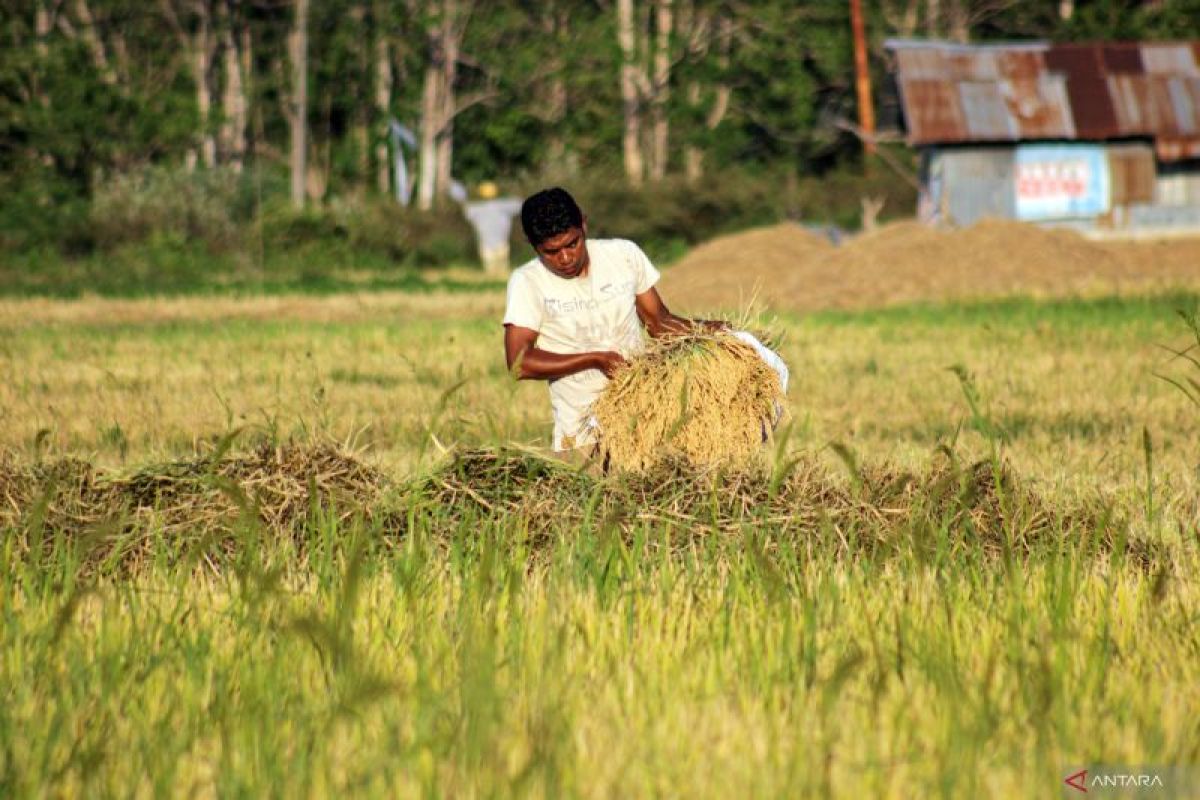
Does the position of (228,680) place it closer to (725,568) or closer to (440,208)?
(725,568)

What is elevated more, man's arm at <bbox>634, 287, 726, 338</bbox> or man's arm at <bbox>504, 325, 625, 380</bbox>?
man's arm at <bbox>634, 287, 726, 338</bbox>

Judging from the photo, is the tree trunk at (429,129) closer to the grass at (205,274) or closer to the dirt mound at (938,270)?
the grass at (205,274)

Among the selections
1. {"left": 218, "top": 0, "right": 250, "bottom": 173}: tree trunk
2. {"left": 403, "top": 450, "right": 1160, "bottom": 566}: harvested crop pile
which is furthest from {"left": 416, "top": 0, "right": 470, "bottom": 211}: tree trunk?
{"left": 403, "top": 450, "right": 1160, "bottom": 566}: harvested crop pile

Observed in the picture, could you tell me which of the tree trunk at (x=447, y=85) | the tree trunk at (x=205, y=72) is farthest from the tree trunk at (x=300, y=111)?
the tree trunk at (x=205, y=72)

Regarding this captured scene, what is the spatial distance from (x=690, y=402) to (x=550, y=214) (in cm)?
94

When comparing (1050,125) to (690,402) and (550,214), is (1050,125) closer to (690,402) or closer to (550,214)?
(550,214)

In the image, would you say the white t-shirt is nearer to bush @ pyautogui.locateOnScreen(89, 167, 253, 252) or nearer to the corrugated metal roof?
bush @ pyautogui.locateOnScreen(89, 167, 253, 252)

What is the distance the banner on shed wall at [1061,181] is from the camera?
37.0 meters

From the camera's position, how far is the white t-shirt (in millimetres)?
7258

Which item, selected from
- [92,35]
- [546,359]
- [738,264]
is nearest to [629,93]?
[92,35]

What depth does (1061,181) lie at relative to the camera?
3722 centimetres

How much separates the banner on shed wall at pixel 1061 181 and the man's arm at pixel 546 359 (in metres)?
31.3

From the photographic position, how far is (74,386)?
14.2 m

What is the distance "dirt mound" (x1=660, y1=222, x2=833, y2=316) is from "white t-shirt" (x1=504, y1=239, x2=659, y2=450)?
16341mm
